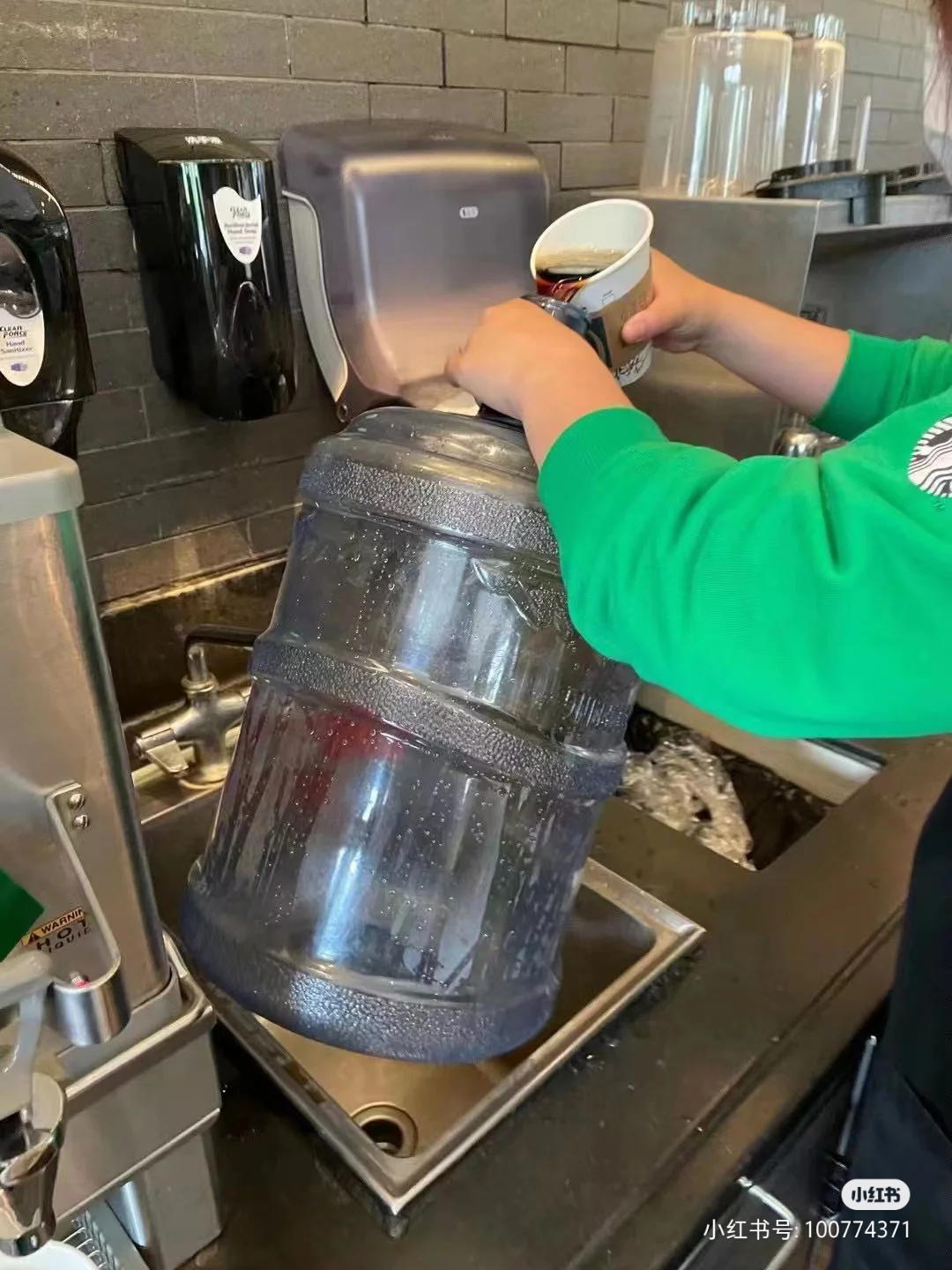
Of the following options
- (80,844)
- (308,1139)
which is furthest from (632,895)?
(80,844)

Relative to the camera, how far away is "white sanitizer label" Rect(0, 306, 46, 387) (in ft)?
2.48

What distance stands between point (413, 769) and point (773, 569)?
293 mm

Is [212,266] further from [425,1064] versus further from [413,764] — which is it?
[425,1064]

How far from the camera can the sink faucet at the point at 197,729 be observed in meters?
1.05

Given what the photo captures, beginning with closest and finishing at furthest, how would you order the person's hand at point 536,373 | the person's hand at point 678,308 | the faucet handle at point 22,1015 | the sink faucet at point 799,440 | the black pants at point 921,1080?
1. the faucet handle at point 22,1015
2. the person's hand at point 536,373
3. the black pants at point 921,1080
4. the person's hand at point 678,308
5. the sink faucet at point 799,440

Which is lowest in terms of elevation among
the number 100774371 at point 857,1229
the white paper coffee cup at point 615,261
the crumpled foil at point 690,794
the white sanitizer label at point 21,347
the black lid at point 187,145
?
the number 100774371 at point 857,1229

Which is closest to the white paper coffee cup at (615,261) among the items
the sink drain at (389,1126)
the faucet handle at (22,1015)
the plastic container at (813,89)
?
the faucet handle at (22,1015)

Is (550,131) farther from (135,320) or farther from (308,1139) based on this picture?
(308,1139)

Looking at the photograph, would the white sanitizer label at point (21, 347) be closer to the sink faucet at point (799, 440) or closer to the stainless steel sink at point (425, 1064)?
the stainless steel sink at point (425, 1064)

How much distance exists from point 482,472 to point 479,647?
120mm

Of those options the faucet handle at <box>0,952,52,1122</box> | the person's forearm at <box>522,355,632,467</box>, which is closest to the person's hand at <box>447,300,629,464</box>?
the person's forearm at <box>522,355,632,467</box>

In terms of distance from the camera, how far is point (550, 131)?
1.35 m

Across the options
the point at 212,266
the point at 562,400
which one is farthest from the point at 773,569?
the point at 212,266

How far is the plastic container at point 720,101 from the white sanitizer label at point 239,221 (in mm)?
635
